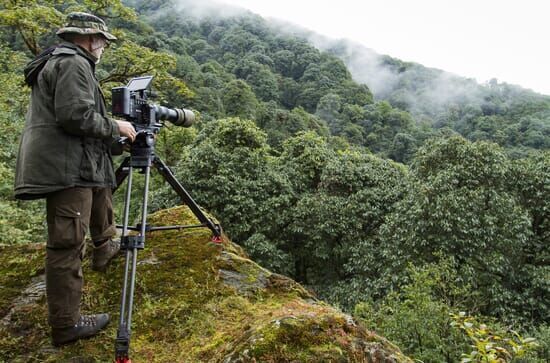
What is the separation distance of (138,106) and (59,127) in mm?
549

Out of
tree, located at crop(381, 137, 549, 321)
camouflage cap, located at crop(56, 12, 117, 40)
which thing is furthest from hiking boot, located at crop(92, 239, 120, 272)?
tree, located at crop(381, 137, 549, 321)

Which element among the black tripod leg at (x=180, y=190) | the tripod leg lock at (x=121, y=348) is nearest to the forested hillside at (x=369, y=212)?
the tripod leg lock at (x=121, y=348)

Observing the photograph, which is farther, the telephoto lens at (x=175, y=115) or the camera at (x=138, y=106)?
the telephoto lens at (x=175, y=115)

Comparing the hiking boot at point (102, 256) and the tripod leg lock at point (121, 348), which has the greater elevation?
the tripod leg lock at point (121, 348)

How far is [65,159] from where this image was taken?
2.11 meters

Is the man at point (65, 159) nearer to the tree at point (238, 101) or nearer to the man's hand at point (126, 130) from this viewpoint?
the man's hand at point (126, 130)

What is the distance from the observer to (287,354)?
1641 millimetres

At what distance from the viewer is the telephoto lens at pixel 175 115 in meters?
2.72

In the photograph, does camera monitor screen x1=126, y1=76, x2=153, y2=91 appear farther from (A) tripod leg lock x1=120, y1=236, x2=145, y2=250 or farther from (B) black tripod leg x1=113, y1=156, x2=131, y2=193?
(A) tripod leg lock x1=120, y1=236, x2=145, y2=250

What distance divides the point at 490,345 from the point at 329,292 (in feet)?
52.1

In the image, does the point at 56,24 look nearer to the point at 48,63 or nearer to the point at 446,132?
the point at 48,63

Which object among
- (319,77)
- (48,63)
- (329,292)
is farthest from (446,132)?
(48,63)

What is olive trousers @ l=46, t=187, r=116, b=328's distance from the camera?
6.95 feet

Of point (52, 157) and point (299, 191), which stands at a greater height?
point (52, 157)
